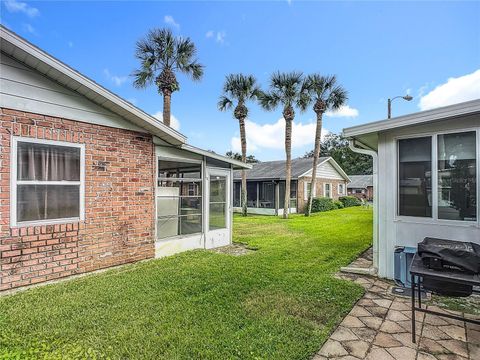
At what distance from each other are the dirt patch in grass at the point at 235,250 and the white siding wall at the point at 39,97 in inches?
168

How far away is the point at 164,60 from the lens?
42.3 ft

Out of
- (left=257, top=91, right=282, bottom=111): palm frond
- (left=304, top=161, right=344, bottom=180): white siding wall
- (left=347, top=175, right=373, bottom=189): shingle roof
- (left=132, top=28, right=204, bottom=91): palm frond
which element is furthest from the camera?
(left=347, top=175, right=373, bottom=189): shingle roof

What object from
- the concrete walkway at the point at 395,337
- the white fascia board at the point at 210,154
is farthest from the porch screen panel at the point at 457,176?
the white fascia board at the point at 210,154

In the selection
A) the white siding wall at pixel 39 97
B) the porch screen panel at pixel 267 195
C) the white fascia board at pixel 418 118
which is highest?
the white siding wall at pixel 39 97

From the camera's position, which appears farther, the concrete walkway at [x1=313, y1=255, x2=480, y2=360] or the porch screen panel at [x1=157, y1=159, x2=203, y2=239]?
the porch screen panel at [x1=157, y1=159, x2=203, y2=239]

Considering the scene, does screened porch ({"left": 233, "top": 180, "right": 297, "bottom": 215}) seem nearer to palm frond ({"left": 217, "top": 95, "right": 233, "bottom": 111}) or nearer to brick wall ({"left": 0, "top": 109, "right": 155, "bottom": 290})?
palm frond ({"left": 217, "top": 95, "right": 233, "bottom": 111})

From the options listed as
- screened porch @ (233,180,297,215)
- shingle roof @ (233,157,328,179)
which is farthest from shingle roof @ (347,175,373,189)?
screened porch @ (233,180,297,215)


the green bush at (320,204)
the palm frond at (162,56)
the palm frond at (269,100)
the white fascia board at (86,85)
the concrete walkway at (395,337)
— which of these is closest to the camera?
the concrete walkway at (395,337)

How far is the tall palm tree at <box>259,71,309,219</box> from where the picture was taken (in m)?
15.3

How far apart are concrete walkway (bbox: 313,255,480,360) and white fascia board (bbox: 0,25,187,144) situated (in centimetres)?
502

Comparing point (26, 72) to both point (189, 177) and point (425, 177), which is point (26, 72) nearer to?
point (189, 177)

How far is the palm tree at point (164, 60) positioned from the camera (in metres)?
12.6

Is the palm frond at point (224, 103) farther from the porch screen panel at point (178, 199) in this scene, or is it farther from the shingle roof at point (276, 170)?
the porch screen panel at point (178, 199)

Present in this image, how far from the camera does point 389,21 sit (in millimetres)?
10273
